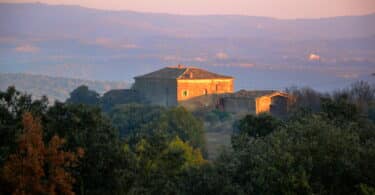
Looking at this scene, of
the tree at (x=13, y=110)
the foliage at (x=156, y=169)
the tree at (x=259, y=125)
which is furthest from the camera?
the tree at (x=259, y=125)

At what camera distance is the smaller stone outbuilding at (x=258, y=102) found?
52.7m

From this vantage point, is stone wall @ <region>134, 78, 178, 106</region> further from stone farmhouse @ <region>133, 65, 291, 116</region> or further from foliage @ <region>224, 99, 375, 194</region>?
foliage @ <region>224, 99, 375, 194</region>

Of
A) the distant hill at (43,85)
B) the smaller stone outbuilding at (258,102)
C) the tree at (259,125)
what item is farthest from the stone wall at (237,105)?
the distant hill at (43,85)

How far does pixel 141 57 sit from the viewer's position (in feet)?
616

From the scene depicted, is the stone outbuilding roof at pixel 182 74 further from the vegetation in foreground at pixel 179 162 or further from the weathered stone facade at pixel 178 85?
the vegetation in foreground at pixel 179 162

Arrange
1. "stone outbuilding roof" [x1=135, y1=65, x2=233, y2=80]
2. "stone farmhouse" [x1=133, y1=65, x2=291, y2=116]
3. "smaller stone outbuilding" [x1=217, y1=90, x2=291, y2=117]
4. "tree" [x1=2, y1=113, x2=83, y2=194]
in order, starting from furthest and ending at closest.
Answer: "stone outbuilding roof" [x1=135, y1=65, x2=233, y2=80]
"stone farmhouse" [x1=133, y1=65, x2=291, y2=116]
"smaller stone outbuilding" [x1=217, y1=90, x2=291, y2=117]
"tree" [x1=2, y1=113, x2=83, y2=194]

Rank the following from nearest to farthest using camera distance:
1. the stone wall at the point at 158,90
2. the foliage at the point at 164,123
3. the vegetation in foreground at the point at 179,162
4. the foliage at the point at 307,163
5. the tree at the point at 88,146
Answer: the vegetation in foreground at the point at 179,162 < the foliage at the point at 307,163 < the tree at the point at 88,146 < the foliage at the point at 164,123 < the stone wall at the point at 158,90

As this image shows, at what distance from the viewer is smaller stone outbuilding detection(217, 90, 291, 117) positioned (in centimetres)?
5269

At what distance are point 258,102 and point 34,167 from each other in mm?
39476

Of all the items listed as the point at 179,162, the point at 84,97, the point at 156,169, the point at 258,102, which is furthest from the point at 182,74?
the point at 156,169

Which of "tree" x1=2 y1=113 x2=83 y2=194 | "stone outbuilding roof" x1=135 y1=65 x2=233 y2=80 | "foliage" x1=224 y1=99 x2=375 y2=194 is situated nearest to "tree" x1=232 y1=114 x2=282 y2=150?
"foliage" x1=224 y1=99 x2=375 y2=194

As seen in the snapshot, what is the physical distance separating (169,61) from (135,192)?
511 ft

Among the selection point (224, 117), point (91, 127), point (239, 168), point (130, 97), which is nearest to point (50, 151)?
point (91, 127)

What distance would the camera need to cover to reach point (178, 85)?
57.7 metres
